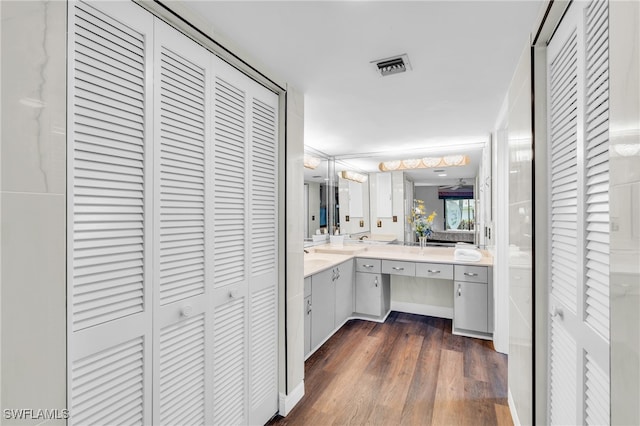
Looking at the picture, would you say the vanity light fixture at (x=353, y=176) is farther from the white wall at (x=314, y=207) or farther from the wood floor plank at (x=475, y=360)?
the wood floor plank at (x=475, y=360)

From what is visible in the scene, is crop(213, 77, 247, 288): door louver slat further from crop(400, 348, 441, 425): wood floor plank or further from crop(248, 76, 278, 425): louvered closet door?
crop(400, 348, 441, 425): wood floor plank

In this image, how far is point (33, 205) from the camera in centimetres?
82

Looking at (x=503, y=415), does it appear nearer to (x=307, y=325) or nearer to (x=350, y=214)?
(x=307, y=325)

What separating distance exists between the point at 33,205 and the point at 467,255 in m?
3.59

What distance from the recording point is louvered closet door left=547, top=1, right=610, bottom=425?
2.93 feet

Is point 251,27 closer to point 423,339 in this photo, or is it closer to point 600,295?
point 600,295

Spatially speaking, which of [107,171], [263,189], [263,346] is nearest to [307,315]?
[263,346]

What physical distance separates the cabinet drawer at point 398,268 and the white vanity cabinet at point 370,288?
0.08 meters

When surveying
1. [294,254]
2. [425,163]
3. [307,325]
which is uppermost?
[425,163]

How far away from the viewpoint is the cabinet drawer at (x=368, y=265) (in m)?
3.66

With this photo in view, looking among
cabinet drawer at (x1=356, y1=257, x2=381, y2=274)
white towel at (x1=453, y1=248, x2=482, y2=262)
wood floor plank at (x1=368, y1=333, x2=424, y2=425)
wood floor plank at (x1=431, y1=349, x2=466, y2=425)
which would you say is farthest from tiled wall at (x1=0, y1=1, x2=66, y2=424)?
white towel at (x1=453, y1=248, x2=482, y2=262)

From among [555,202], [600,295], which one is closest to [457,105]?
[555,202]

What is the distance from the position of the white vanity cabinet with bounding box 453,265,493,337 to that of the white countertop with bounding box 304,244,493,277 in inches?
4.1

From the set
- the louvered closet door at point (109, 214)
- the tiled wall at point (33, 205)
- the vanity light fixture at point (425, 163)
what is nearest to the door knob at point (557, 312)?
the louvered closet door at point (109, 214)
